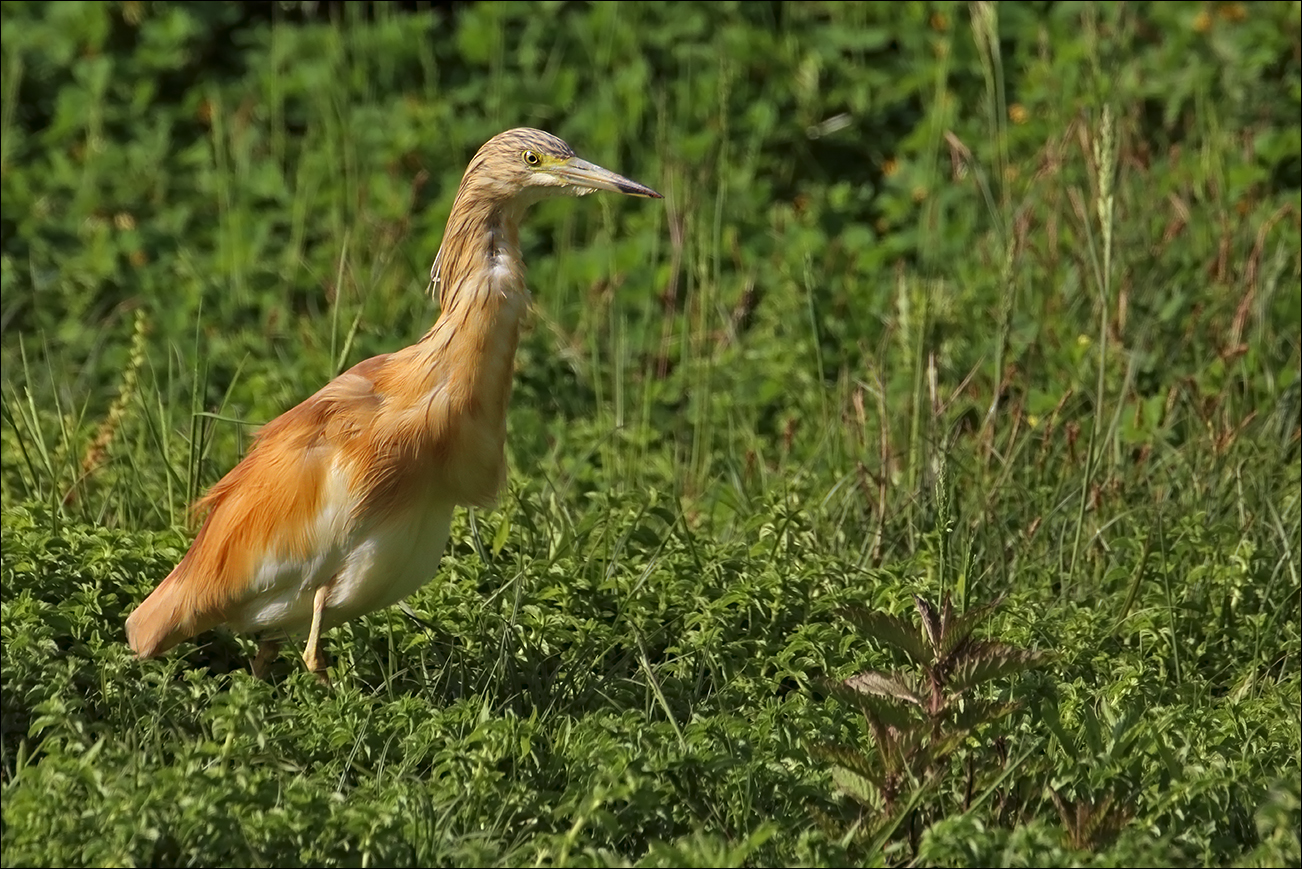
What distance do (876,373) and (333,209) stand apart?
2632mm

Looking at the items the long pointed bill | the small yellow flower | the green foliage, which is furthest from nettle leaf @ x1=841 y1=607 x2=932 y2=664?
the small yellow flower

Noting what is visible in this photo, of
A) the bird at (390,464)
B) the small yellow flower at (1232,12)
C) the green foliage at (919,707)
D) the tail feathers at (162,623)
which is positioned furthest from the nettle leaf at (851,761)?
the small yellow flower at (1232,12)

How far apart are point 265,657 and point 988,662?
1866mm

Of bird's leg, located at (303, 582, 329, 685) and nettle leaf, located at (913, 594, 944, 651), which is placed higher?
nettle leaf, located at (913, 594, 944, 651)

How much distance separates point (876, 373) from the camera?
5578mm

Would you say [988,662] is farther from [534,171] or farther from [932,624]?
[534,171]

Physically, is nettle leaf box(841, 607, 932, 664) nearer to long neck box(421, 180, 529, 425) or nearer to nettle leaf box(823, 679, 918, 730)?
nettle leaf box(823, 679, 918, 730)

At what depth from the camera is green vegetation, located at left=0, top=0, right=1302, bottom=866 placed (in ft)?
11.9

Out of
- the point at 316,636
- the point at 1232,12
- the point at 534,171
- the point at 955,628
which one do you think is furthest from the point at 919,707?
the point at 1232,12

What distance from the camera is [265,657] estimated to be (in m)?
4.56

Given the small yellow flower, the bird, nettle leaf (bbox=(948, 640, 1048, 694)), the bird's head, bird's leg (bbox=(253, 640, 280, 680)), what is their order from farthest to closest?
1. the small yellow flower
2. bird's leg (bbox=(253, 640, 280, 680))
3. the bird's head
4. the bird
5. nettle leaf (bbox=(948, 640, 1048, 694))

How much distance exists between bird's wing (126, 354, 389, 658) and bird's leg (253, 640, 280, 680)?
0.18 metres

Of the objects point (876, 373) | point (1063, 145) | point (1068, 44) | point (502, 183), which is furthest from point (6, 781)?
point (1068, 44)

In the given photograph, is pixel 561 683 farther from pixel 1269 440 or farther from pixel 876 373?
pixel 1269 440
